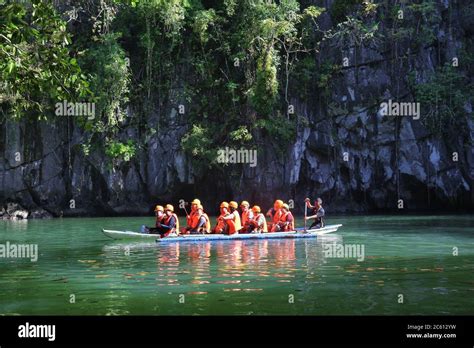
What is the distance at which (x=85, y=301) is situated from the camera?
32.3 feet

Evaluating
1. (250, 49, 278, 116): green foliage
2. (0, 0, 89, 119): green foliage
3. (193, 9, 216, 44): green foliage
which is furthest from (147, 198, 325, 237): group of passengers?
(193, 9, 216, 44): green foliage

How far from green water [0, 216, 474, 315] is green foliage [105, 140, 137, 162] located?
1379 cm

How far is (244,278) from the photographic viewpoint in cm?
1205

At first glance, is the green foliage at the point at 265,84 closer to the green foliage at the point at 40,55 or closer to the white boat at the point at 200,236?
the white boat at the point at 200,236

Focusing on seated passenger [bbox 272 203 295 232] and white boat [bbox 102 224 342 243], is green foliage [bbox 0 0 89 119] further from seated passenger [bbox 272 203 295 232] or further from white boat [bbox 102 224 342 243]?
seated passenger [bbox 272 203 295 232]

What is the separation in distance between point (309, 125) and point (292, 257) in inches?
807

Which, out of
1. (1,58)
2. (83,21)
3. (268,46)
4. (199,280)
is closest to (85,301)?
(199,280)

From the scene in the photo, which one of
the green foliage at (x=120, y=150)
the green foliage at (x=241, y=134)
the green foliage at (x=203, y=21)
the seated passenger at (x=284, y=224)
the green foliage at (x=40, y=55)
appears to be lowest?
the seated passenger at (x=284, y=224)

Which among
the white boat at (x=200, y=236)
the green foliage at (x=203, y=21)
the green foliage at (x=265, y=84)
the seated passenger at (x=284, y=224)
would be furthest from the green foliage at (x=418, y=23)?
the white boat at (x=200, y=236)

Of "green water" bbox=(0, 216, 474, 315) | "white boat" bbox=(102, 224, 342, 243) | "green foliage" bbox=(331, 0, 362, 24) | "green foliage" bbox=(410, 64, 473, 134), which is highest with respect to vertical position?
"green foliage" bbox=(331, 0, 362, 24)

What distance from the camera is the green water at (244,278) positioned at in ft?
30.5

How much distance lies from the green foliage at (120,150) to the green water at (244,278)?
45.2 feet

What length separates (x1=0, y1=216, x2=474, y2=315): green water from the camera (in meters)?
9.30

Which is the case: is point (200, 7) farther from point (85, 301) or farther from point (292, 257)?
point (85, 301)
